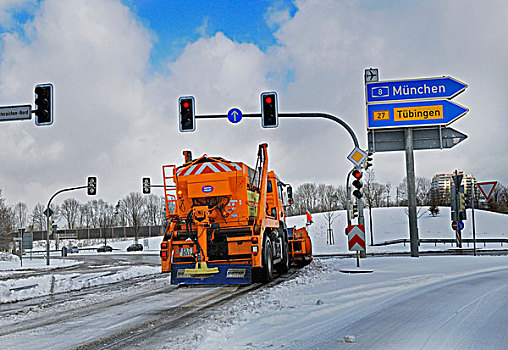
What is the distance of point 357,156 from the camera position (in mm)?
15828

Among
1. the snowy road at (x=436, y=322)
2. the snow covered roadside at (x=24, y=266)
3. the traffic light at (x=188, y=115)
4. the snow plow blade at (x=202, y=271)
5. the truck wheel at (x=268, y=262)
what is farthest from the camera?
the snow covered roadside at (x=24, y=266)

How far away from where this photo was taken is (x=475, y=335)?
5.28 meters

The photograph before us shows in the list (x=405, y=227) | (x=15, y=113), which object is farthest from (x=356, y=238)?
(x=405, y=227)

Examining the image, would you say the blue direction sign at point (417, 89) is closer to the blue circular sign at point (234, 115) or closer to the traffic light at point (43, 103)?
the blue circular sign at point (234, 115)

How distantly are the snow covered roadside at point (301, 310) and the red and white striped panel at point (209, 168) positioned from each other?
3.32 meters

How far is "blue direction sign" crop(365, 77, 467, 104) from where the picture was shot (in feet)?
67.7

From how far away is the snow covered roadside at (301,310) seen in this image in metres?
5.75

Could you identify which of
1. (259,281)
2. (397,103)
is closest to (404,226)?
(397,103)

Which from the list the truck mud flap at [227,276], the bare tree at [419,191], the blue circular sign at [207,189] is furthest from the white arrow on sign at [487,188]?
the bare tree at [419,191]

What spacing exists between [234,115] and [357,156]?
4724mm

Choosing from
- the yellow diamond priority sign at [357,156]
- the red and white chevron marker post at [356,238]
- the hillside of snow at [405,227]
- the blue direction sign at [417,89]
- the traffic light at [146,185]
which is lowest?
the hillside of snow at [405,227]

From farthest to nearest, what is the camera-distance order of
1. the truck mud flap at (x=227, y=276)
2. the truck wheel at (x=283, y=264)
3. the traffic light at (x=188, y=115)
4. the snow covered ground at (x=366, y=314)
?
→ the traffic light at (x=188, y=115) < the truck wheel at (x=283, y=264) < the truck mud flap at (x=227, y=276) < the snow covered ground at (x=366, y=314)

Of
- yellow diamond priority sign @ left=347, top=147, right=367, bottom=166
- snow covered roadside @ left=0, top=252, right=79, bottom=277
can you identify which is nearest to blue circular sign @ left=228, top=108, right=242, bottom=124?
yellow diamond priority sign @ left=347, top=147, right=367, bottom=166

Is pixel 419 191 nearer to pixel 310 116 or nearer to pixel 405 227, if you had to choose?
pixel 405 227
